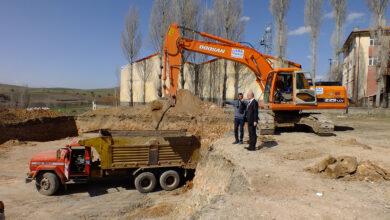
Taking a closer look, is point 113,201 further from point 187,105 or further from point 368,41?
point 368,41

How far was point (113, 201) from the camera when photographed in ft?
37.2

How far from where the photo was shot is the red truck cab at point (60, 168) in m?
11.7

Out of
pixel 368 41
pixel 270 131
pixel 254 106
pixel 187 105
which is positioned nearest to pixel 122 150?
pixel 254 106

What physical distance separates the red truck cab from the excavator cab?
7.03m

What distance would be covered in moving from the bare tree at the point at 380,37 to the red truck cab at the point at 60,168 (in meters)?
23.6

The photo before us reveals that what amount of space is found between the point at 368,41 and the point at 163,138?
33400 millimetres

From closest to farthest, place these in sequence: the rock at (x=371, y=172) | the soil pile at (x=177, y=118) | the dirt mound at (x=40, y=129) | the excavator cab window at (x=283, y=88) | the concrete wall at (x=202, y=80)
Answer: the rock at (x=371, y=172) < the excavator cab window at (x=283, y=88) < the soil pile at (x=177, y=118) < the dirt mound at (x=40, y=129) < the concrete wall at (x=202, y=80)

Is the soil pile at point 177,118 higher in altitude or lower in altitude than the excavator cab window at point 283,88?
lower

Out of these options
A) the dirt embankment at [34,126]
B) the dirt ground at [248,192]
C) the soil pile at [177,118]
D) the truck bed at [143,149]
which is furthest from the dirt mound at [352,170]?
the dirt embankment at [34,126]

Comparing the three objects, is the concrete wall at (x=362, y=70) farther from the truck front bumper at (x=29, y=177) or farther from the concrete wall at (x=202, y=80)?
the truck front bumper at (x=29, y=177)

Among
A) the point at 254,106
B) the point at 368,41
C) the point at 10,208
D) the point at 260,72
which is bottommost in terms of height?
the point at 10,208

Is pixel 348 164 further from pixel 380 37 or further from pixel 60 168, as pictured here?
pixel 380 37

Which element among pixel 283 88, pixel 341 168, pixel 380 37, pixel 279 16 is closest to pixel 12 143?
pixel 283 88

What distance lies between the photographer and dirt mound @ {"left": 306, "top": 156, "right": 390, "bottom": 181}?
7.92 meters
